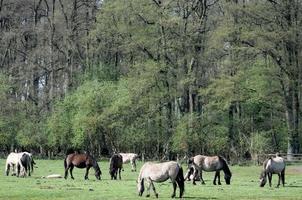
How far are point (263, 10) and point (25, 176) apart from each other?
31.3 m

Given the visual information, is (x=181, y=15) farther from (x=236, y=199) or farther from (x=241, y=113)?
(x=236, y=199)

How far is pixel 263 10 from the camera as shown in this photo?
2258 inches

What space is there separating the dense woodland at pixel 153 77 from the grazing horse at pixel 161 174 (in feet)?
108

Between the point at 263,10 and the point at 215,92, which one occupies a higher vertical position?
the point at 263,10

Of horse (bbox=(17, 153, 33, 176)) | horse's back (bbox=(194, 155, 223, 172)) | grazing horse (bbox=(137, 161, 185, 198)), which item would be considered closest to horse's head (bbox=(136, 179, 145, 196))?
grazing horse (bbox=(137, 161, 185, 198))

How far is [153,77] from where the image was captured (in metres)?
63.4

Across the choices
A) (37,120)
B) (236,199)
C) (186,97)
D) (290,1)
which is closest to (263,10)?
(290,1)

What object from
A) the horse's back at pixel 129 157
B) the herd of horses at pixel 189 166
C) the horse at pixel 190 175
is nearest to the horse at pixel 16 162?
the herd of horses at pixel 189 166

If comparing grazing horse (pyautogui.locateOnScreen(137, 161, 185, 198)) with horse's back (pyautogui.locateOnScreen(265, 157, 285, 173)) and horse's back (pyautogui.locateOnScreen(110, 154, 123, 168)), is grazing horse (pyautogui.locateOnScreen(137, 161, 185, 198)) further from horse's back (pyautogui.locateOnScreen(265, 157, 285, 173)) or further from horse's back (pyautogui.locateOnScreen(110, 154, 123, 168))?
horse's back (pyautogui.locateOnScreen(110, 154, 123, 168))

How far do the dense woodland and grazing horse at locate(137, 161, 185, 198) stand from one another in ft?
108

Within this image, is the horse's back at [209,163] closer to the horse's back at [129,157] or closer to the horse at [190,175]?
the horse at [190,175]

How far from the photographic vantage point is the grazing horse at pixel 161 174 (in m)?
23.8

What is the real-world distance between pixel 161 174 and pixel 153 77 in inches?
1562

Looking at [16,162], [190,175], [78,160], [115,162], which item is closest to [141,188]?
[190,175]
